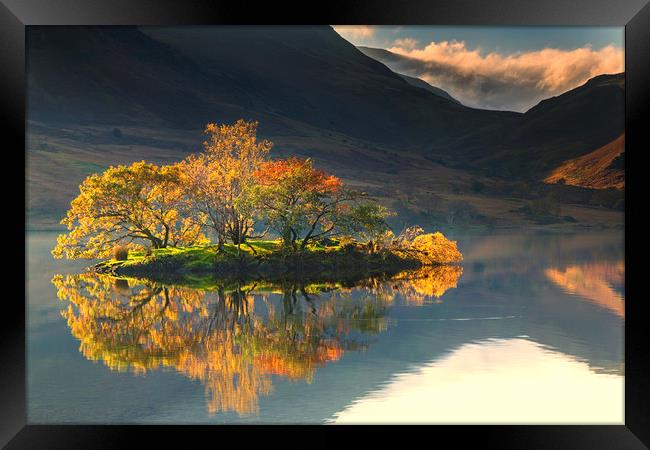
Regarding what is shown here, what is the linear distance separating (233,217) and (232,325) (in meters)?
8.67

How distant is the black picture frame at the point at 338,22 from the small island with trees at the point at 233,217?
1474 centimetres

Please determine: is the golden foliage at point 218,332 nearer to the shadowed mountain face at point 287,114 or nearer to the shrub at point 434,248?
the shrub at point 434,248

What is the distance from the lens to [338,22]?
9.93 meters

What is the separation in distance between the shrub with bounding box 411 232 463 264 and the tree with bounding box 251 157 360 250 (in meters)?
2.83

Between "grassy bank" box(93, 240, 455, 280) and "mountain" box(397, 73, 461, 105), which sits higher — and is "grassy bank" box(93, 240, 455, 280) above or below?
below

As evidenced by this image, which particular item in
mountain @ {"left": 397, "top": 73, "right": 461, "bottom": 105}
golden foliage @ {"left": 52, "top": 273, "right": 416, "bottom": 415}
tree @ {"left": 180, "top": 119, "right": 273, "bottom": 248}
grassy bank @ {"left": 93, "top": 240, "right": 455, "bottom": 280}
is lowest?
golden foliage @ {"left": 52, "top": 273, "right": 416, "bottom": 415}

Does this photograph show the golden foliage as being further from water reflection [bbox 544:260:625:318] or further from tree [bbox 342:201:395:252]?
water reflection [bbox 544:260:625:318]

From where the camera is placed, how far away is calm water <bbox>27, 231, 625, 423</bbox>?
11898 millimetres

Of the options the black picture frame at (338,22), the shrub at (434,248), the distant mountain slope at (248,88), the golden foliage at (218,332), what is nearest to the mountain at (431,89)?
the distant mountain slope at (248,88)

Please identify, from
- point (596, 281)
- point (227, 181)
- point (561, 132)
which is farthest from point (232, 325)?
point (561, 132)

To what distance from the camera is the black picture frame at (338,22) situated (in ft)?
31.4

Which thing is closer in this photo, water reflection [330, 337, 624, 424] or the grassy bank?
water reflection [330, 337, 624, 424]

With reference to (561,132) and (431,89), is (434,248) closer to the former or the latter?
(561,132)

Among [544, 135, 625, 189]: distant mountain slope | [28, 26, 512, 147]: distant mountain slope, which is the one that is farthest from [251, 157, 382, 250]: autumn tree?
A: [28, 26, 512, 147]: distant mountain slope
